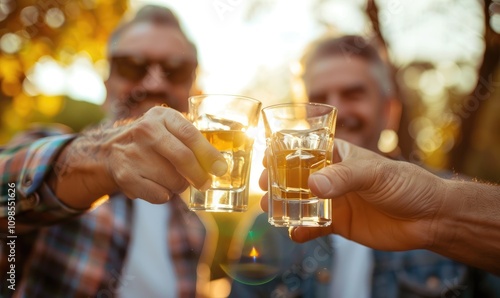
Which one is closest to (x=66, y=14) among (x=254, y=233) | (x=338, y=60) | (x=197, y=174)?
(x=338, y=60)

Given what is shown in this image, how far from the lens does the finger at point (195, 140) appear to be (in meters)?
1.59

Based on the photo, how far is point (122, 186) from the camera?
66.3 inches

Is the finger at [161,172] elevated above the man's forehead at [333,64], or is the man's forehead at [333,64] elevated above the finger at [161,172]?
the man's forehead at [333,64]

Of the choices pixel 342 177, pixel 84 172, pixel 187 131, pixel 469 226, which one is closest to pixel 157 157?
pixel 187 131

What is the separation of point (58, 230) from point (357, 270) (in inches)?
70.2

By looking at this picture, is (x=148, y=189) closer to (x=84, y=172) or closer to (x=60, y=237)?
(x=84, y=172)

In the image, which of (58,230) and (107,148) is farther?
(58,230)

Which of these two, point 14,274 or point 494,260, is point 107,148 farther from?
point 494,260

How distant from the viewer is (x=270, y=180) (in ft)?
5.97

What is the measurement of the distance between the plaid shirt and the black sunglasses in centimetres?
74

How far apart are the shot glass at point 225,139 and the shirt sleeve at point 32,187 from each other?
1.94 feet

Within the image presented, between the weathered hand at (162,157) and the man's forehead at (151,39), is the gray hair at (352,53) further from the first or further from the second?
the weathered hand at (162,157)

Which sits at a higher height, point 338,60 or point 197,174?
point 338,60

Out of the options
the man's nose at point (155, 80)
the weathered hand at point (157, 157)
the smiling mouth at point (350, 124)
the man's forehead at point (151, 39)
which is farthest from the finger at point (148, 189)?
the smiling mouth at point (350, 124)
